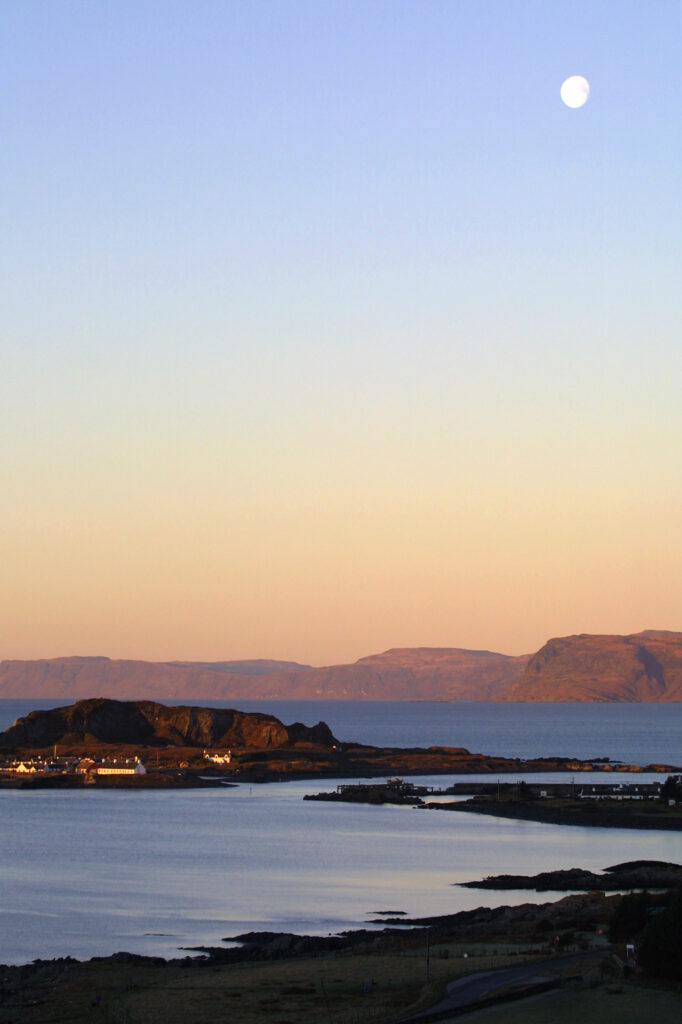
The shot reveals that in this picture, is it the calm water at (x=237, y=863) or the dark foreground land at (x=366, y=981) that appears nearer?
the dark foreground land at (x=366, y=981)

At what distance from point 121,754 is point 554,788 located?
58615 millimetres

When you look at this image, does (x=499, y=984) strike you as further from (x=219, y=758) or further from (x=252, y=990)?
(x=219, y=758)

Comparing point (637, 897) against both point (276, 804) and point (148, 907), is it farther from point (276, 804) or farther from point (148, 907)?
point (276, 804)

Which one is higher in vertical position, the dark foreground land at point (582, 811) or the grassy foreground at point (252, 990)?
the dark foreground land at point (582, 811)

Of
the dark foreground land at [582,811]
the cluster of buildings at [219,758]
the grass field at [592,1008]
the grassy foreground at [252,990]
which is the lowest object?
the grassy foreground at [252,990]

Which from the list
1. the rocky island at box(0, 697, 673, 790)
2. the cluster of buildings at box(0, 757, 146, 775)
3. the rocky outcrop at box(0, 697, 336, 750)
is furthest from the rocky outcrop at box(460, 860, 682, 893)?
the rocky outcrop at box(0, 697, 336, 750)

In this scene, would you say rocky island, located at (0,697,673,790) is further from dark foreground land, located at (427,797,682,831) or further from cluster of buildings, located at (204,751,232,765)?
dark foreground land, located at (427,797,682,831)

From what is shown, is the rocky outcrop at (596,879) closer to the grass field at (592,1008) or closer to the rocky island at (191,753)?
the grass field at (592,1008)

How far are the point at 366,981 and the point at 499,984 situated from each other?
4314 mm

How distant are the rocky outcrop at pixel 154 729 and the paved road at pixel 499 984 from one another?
131326mm

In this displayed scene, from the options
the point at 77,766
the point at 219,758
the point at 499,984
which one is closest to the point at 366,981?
the point at 499,984

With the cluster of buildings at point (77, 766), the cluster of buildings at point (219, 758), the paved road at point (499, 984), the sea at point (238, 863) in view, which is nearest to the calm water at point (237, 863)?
the sea at point (238, 863)

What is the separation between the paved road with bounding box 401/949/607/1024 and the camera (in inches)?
1267

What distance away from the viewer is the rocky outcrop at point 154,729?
167 m
